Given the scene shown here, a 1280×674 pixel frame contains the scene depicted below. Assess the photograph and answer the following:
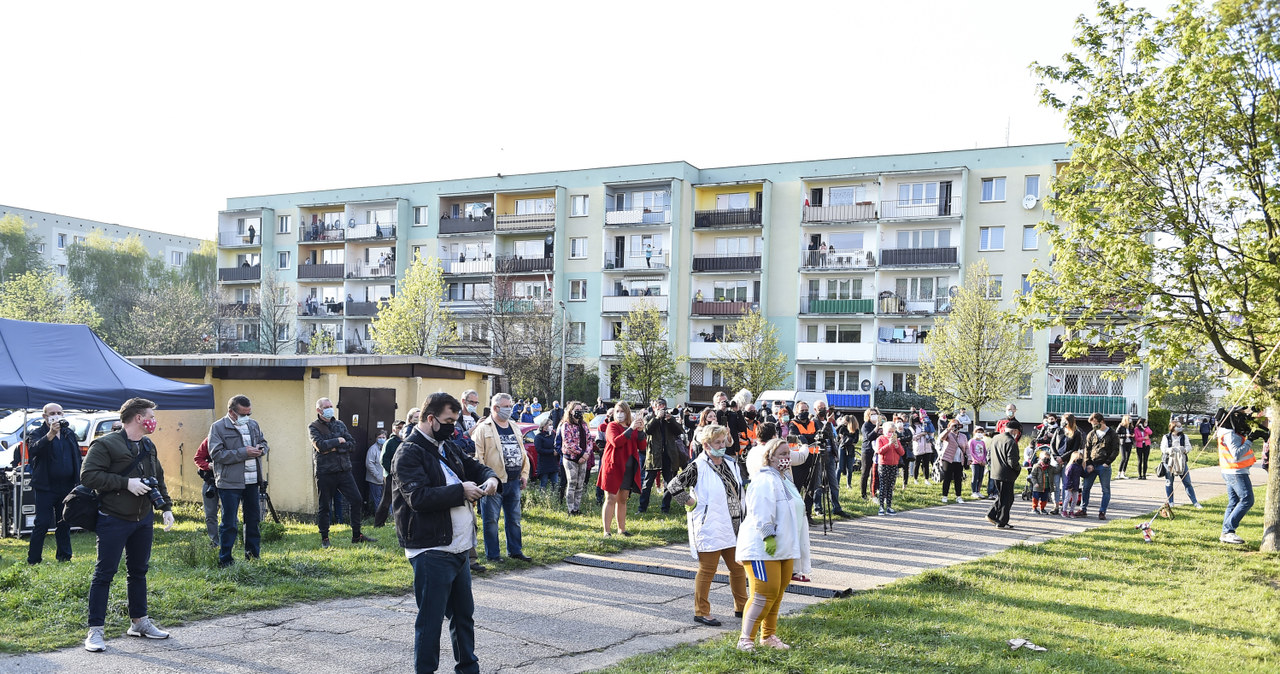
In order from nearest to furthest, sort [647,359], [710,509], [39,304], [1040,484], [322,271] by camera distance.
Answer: [710,509], [1040,484], [647,359], [39,304], [322,271]

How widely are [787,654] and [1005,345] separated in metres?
35.0

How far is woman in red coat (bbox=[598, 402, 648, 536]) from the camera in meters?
11.8

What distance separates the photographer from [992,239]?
45.5m

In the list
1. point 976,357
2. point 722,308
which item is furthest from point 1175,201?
point 722,308

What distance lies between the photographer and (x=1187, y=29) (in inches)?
467

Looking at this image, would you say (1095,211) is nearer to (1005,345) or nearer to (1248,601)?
(1248,601)

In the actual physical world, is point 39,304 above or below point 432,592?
above

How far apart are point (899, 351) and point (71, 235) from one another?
240 ft

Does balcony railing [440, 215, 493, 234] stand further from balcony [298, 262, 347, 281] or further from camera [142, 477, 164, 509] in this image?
camera [142, 477, 164, 509]

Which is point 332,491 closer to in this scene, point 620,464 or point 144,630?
point 620,464

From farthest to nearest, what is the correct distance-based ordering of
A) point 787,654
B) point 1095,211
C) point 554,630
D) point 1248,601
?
point 1095,211 < point 1248,601 < point 554,630 < point 787,654

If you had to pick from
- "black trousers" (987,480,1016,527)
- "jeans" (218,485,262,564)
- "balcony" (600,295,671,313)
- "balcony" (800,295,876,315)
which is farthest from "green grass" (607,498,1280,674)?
"balcony" (600,295,671,313)

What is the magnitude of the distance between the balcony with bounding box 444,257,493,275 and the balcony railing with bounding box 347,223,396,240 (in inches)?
178

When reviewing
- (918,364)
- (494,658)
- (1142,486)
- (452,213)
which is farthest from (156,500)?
(452,213)
